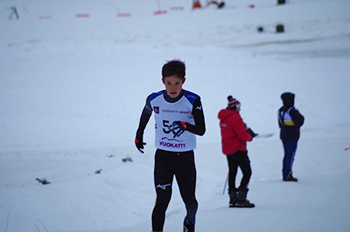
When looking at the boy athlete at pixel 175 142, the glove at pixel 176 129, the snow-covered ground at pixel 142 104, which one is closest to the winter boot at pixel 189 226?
the boy athlete at pixel 175 142

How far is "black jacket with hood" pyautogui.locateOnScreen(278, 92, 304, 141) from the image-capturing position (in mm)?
6469

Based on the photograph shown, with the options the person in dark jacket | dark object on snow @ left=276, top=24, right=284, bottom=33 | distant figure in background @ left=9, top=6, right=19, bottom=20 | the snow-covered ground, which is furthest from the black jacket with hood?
distant figure in background @ left=9, top=6, right=19, bottom=20

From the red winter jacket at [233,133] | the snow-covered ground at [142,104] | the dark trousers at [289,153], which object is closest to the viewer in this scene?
the snow-covered ground at [142,104]

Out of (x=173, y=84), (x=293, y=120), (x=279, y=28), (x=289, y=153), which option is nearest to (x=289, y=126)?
(x=293, y=120)

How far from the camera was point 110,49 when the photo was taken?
67.0 ft

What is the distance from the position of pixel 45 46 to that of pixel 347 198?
65.7 ft

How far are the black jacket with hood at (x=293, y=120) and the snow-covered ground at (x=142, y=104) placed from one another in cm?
97

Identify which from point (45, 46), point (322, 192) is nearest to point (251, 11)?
point (45, 46)

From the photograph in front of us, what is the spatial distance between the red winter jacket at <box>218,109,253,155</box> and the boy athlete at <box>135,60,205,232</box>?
189 centimetres

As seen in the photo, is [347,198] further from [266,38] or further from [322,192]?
[266,38]

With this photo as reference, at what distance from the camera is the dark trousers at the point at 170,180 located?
3576 mm

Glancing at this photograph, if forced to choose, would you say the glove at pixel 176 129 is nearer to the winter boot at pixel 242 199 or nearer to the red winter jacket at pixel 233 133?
the red winter jacket at pixel 233 133

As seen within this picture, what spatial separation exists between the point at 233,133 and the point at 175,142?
84.1 inches

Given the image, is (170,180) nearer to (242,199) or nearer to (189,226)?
(189,226)
